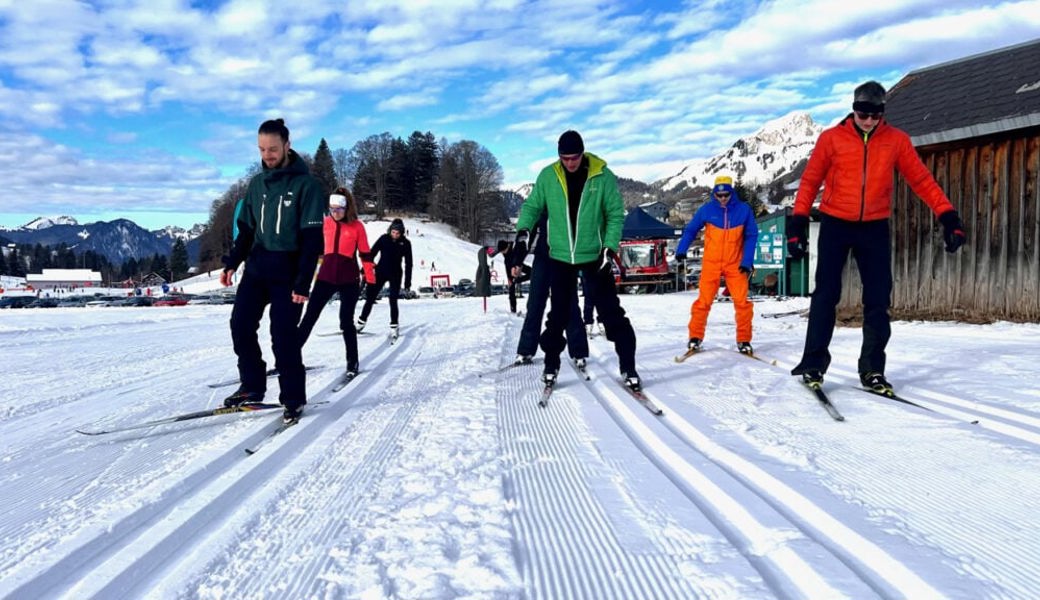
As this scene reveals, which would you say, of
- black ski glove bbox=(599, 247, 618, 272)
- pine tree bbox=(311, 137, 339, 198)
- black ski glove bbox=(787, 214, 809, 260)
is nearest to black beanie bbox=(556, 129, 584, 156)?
black ski glove bbox=(599, 247, 618, 272)

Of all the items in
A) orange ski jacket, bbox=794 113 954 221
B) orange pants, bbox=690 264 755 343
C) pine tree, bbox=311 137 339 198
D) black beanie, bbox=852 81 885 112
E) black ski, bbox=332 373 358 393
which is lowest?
black ski, bbox=332 373 358 393

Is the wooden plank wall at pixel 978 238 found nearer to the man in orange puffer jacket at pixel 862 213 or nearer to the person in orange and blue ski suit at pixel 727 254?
the person in orange and blue ski suit at pixel 727 254

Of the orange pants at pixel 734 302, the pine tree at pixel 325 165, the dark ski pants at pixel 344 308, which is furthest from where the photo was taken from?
the pine tree at pixel 325 165

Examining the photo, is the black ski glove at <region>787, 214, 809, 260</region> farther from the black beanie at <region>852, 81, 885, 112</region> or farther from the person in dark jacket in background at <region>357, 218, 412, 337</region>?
the person in dark jacket in background at <region>357, 218, 412, 337</region>

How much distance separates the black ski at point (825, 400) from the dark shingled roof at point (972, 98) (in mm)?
6630

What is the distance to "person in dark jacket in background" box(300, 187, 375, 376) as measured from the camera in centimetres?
569

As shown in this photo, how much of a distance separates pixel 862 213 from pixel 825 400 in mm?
1322

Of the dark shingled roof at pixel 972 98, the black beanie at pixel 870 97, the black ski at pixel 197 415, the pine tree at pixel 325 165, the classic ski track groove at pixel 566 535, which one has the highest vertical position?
the pine tree at pixel 325 165

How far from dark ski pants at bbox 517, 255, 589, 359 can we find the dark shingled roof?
693 centimetres

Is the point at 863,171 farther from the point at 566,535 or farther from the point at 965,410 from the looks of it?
the point at 566,535

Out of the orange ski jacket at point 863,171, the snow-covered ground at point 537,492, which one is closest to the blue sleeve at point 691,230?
the snow-covered ground at point 537,492

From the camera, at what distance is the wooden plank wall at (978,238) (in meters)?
8.55

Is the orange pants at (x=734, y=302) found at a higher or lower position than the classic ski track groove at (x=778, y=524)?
higher

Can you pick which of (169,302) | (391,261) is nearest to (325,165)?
(169,302)
